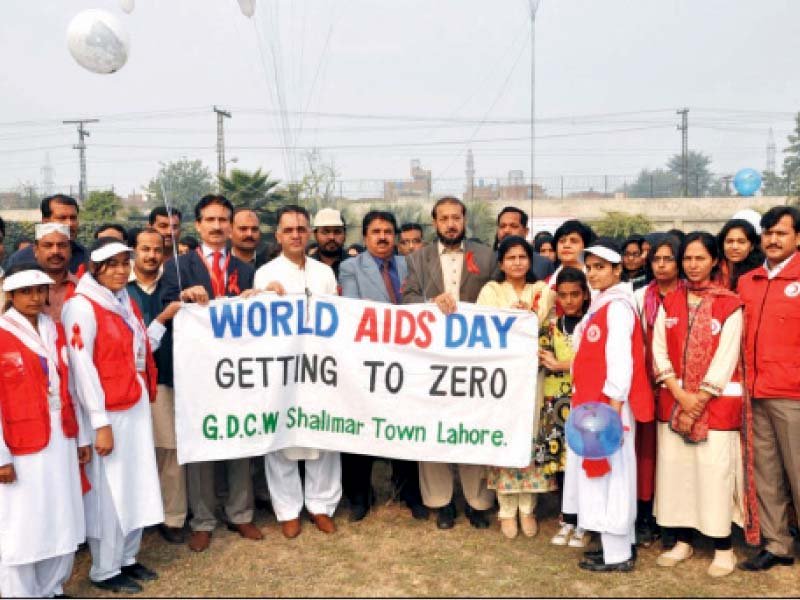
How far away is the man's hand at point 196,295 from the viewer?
5305 millimetres

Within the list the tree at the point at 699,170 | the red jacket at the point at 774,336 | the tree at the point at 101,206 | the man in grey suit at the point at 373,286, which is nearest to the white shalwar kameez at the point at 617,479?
the red jacket at the point at 774,336

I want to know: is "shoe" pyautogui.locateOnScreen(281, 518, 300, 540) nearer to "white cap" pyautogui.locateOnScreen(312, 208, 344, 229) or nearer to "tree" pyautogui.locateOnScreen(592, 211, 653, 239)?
"white cap" pyautogui.locateOnScreen(312, 208, 344, 229)

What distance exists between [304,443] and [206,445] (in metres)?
0.71

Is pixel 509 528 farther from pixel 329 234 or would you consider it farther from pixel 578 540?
pixel 329 234

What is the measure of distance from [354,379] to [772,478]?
9.68ft

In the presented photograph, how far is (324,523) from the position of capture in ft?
18.5

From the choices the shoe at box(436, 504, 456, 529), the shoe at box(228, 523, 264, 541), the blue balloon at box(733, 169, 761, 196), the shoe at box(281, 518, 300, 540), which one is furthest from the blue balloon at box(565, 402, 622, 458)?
the blue balloon at box(733, 169, 761, 196)

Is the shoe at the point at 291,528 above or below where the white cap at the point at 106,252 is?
below

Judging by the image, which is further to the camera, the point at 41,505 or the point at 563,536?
the point at 563,536

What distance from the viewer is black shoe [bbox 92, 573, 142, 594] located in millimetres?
4698

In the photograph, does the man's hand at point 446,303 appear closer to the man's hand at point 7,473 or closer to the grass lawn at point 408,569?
the grass lawn at point 408,569

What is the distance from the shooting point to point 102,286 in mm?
4676

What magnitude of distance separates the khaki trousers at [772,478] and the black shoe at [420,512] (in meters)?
2.43

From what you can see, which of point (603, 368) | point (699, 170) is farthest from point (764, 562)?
point (699, 170)
